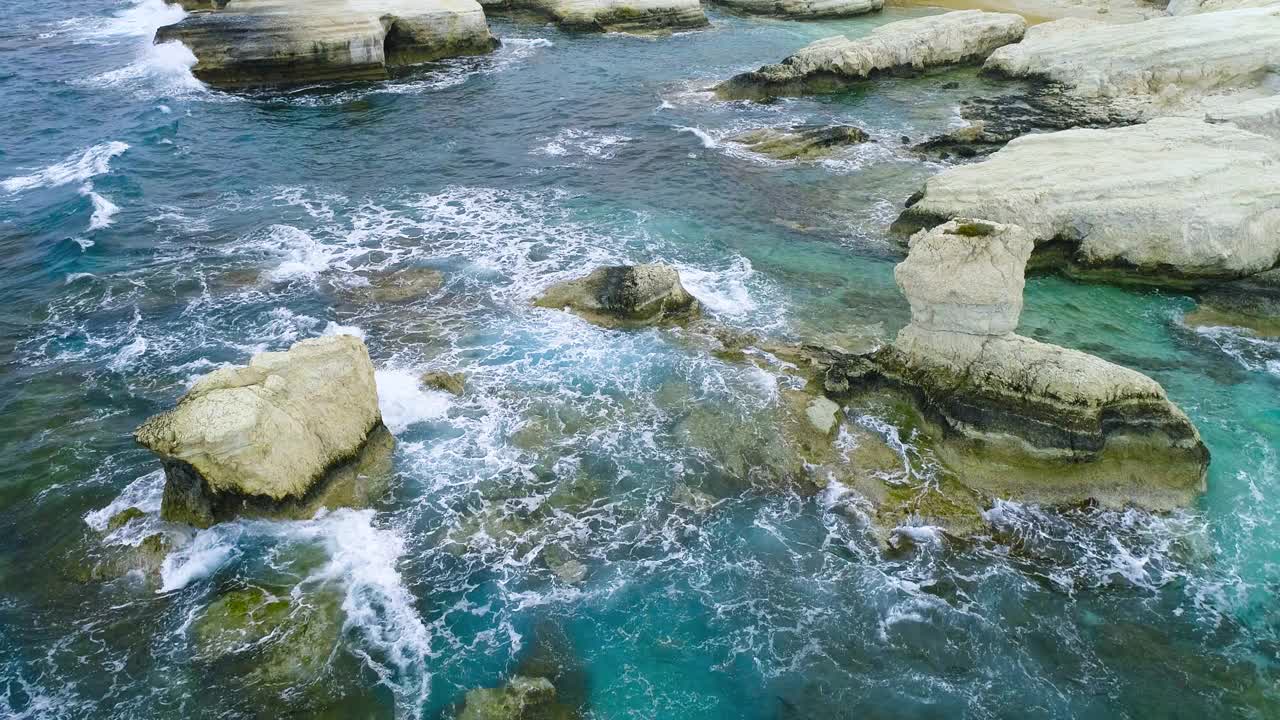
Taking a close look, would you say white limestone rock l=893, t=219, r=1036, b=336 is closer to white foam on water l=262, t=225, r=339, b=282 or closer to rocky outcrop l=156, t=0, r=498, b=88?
white foam on water l=262, t=225, r=339, b=282

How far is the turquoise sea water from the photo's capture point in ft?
39.7

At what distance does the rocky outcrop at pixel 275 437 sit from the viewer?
13422 millimetres

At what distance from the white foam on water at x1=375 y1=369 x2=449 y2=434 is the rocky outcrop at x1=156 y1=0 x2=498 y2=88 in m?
25.8

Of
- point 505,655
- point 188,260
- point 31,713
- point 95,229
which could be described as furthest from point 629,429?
point 95,229

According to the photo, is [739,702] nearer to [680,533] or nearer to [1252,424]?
[680,533]

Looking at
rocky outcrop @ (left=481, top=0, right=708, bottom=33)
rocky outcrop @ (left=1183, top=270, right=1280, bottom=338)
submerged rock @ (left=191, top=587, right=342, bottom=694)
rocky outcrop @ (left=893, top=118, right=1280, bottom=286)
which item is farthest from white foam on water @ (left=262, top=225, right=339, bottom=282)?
rocky outcrop @ (left=481, top=0, right=708, bottom=33)

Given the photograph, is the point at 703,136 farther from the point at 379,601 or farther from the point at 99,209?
the point at 379,601

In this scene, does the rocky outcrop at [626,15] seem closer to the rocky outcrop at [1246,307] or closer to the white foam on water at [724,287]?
the white foam on water at [724,287]

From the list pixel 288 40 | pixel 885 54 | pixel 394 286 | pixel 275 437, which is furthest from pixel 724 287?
pixel 288 40

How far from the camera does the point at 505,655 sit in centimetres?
1237

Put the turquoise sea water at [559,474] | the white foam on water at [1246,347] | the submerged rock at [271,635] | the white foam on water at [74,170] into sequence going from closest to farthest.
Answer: the submerged rock at [271,635] → the turquoise sea water at [559,474] → the white foam on water at [1246,347] → the white foam on water at [74,170]

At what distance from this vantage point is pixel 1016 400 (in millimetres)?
15531

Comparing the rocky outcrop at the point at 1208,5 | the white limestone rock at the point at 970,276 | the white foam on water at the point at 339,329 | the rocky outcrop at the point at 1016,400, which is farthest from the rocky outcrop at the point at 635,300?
the rocky outcrop at the point at 1208,5

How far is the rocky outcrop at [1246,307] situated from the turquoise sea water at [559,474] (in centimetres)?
56
